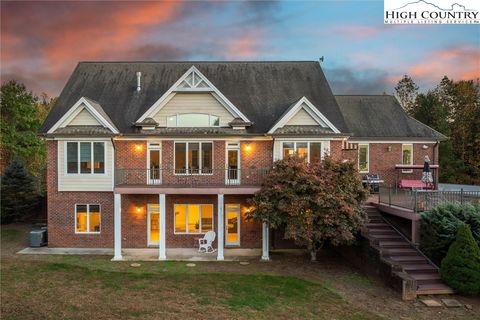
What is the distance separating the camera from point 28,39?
17641mm

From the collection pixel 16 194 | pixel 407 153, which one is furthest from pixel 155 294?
pixel 407 153

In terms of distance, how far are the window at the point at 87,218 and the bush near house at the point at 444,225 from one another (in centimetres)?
1504

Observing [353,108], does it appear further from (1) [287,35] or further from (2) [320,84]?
(1) [287,35]

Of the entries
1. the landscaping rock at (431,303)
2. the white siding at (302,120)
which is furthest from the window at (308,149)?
the landscaping rock at (431,303)

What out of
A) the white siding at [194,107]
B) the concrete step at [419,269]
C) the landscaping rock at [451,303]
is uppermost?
the white siding at [194,107]

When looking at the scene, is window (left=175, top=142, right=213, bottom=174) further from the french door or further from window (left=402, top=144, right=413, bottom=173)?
window (left=402, top=144, right=413, bottom=173)

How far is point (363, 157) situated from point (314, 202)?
34.8ft

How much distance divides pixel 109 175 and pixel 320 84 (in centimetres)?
1310

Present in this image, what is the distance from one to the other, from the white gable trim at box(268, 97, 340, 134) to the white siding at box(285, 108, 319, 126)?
0.14 metres

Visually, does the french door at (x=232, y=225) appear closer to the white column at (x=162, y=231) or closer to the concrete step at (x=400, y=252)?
the white column at (x=162, y=231)

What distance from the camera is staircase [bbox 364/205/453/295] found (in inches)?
418

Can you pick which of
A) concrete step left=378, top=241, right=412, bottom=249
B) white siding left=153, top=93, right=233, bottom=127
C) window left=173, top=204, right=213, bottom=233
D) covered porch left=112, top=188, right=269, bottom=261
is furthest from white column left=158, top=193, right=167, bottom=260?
concrete step left=378, top=241, right=412, bottom=249

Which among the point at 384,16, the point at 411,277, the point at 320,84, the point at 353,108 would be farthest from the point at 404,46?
the point at 411,277

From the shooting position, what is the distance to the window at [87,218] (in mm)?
16125
